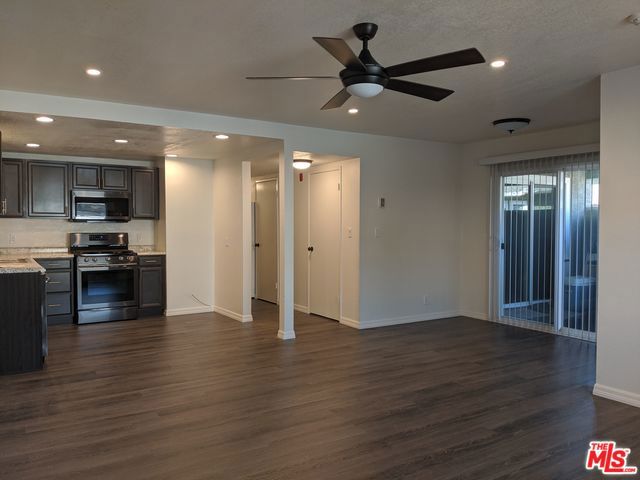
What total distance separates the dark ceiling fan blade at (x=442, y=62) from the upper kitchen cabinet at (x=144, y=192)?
5.30 metres

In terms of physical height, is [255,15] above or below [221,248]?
above

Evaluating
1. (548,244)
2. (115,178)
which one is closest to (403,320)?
(548,244)

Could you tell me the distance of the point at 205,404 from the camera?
356 cm

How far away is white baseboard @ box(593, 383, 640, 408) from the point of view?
11.6 feet

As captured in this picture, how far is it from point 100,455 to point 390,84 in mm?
2799

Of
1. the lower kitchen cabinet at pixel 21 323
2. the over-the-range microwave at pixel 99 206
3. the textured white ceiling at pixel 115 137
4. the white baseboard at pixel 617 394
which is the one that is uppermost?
the textured white ceiling at pixel 115 137

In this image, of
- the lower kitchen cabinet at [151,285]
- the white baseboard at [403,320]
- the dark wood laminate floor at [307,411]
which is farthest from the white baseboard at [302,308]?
the lower kitchen cabinet at [151,285]

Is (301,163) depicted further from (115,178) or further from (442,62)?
(442,62)

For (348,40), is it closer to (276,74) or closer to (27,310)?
(276,74)

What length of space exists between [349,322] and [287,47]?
4.04 meters

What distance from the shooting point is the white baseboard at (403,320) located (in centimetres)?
626

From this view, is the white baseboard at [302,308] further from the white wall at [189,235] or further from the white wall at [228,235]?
the white wall at [189,235]

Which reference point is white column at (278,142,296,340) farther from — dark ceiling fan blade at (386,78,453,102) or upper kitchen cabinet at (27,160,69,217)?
upper kitchen cabinet at (27,160,69,217)

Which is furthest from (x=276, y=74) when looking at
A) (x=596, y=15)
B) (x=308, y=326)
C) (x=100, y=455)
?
(x=308, y=326)
